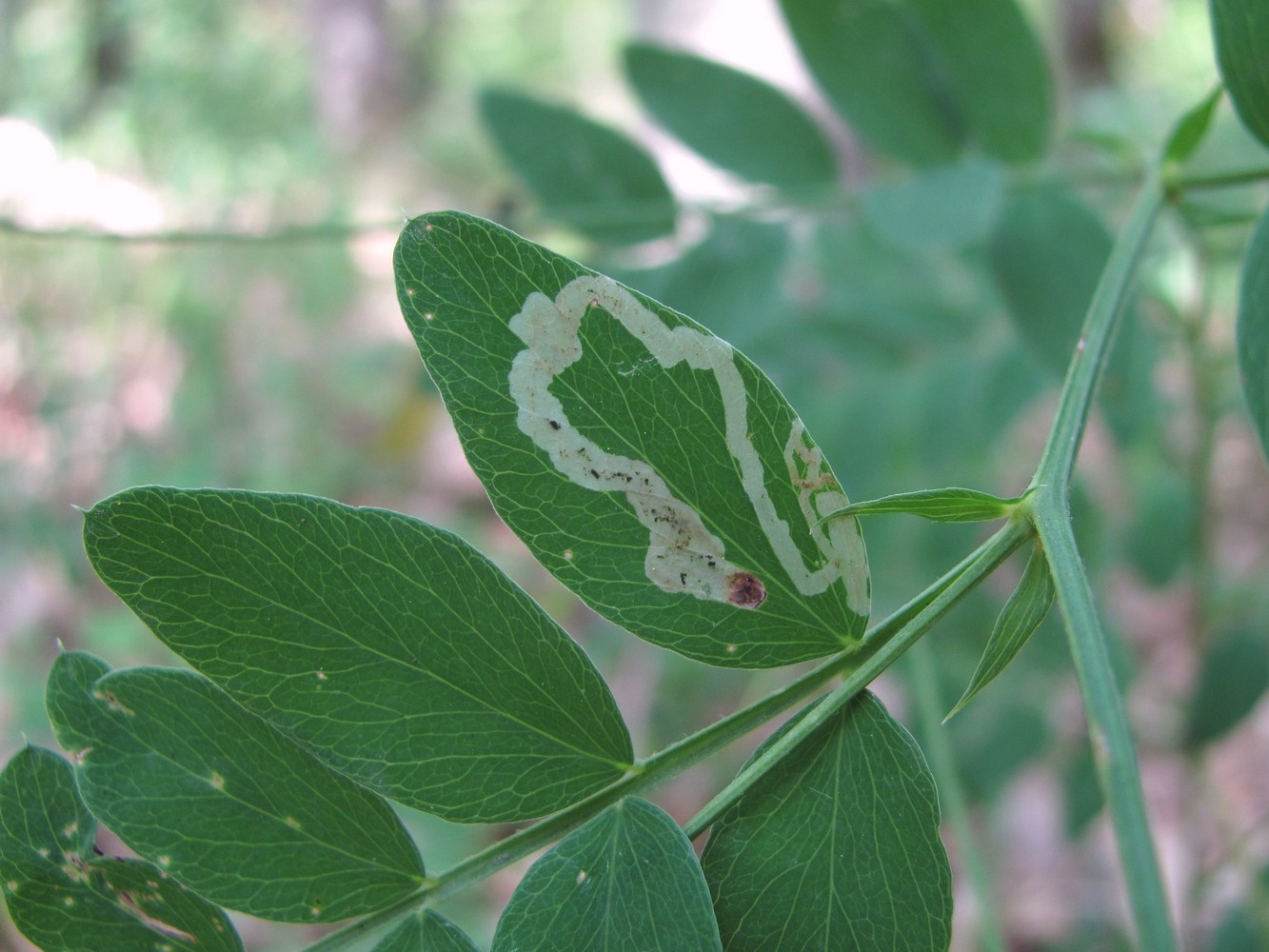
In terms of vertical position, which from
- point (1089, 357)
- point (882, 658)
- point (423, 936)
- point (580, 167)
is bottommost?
point (423, 936)

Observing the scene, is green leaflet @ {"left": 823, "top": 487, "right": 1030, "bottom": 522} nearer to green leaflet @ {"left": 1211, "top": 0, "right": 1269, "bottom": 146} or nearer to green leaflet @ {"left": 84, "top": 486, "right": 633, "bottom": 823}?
green leaflet @ {"left": 84, "top": 486, "right": 633, "bottom": 823}

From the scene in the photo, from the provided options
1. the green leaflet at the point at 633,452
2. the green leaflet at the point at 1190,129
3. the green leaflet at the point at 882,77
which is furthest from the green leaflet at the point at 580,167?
the green leaflet at the point at 633,452

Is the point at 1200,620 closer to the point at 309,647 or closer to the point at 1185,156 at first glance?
the point at 1185,156

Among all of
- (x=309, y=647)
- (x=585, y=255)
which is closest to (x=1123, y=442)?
(x=585, y=255)

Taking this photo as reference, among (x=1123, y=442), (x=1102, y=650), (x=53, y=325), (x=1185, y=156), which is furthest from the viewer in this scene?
(x=53, y=325)

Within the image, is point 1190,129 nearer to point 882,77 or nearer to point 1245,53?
point 1245,53

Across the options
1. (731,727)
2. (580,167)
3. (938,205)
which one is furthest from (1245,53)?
(580,167)
